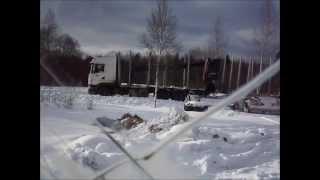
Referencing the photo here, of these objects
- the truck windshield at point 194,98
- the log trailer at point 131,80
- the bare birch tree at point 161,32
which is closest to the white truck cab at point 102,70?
the log trailer at point 131,80

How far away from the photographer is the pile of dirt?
112 inches

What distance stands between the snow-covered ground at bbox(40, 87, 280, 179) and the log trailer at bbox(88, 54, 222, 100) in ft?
0.16

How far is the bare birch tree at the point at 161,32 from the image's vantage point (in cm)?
283

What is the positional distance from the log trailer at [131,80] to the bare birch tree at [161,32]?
8 centimetres

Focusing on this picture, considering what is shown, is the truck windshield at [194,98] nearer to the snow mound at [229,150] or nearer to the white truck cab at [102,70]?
the snow mound at [229,150]

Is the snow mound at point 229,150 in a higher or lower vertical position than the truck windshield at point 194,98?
lower

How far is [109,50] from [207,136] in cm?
77

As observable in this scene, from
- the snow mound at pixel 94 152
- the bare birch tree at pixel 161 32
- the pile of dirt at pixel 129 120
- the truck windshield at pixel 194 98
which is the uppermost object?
the bare birch tree at pixel 161 32

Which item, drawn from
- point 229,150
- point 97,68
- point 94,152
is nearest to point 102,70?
point 97,68

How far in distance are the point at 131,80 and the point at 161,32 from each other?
1.11 feet
